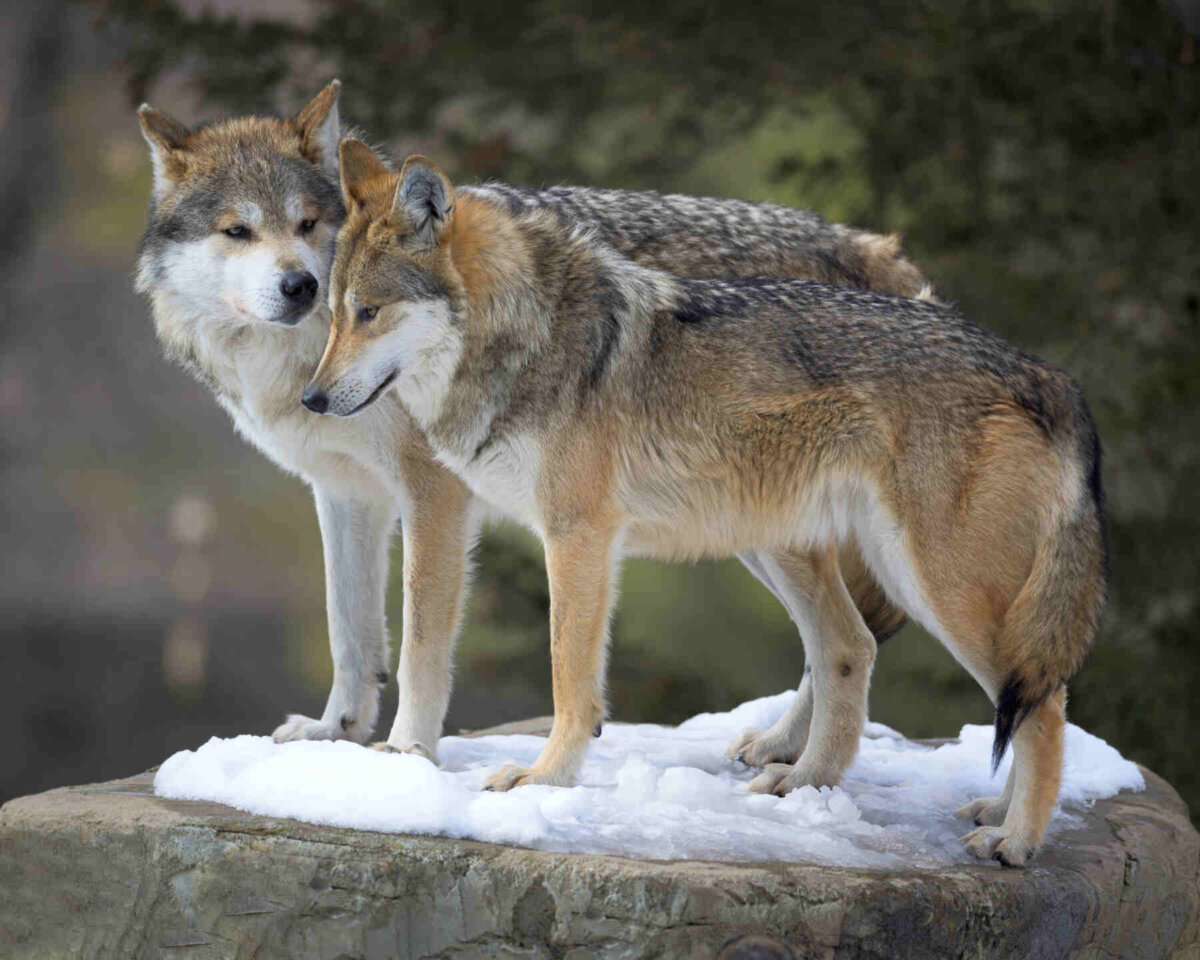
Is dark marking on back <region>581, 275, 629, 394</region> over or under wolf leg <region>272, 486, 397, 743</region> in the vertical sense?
over

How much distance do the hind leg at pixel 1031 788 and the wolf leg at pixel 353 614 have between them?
7.00ft

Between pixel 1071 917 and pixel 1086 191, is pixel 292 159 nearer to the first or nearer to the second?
pixel 1071 917

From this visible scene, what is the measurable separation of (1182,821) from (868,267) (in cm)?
220

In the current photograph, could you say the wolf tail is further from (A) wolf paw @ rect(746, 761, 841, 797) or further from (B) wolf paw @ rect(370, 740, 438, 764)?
(B) wolf paw @ rect(370, 740, 438, 764)

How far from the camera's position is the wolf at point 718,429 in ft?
13.8

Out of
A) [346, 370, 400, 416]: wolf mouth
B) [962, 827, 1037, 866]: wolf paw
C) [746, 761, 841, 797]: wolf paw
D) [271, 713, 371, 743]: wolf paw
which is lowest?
[271, 713, 371, 743]: wolf paw

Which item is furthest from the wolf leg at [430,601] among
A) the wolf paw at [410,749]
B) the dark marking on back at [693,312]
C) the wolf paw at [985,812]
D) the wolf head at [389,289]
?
the wolf paw at [985,812]

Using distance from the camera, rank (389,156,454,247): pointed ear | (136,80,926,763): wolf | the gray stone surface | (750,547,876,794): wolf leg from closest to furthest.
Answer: the gray stone surface, (389,156,454,247): pointed ear, (136,80,926,763): wolf, (750,547,876,794): wolf leg

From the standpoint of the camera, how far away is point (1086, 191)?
849 centimetres

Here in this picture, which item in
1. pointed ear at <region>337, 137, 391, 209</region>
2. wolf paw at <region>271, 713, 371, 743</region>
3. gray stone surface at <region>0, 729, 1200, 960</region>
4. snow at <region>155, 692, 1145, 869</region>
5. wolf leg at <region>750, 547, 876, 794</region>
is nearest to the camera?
gray stone surface at <region>0, 729, 1200, 960</region>

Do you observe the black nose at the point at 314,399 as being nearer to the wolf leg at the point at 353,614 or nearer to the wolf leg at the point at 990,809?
the wolf leg at the point at 353,614

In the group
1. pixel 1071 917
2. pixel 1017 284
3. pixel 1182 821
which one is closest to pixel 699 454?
pixel 1071 917

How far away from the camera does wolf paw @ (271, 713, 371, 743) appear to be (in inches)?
205

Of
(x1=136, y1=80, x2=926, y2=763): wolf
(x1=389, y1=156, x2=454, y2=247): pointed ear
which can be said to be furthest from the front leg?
(x1=389, y1=156, x2=454, y2=247): pointed ear
